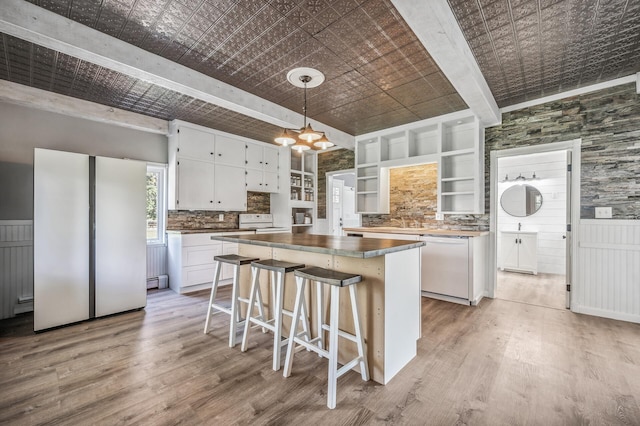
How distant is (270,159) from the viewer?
5.67m

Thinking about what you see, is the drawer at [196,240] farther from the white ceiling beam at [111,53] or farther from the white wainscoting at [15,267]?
the white ceiling beam at [111,53]

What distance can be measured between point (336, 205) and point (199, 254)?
11.0ft

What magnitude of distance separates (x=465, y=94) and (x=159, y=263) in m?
4.74

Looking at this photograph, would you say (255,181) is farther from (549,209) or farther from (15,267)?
(549,209)

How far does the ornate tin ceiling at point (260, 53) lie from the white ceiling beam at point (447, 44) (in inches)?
10.0

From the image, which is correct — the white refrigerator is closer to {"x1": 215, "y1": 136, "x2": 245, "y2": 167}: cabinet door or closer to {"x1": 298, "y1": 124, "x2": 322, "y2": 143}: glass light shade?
{"x1": 215, "y1": 136, "x2": 245, "y2": 167}: cabinet door

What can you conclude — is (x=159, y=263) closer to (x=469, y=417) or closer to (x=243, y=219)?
(x=243, y=219)

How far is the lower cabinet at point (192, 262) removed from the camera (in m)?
4.19

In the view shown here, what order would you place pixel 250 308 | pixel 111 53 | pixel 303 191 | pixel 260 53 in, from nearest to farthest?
1. pixel 111 53
2. pixel 250 308
3. pixel 260 53
4. pixel 303 191

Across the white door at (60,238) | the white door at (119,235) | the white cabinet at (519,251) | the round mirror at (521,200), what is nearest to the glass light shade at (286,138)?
the white door at (119,235)

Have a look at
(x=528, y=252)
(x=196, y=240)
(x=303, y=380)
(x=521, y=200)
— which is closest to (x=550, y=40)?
(x=303, y=380)

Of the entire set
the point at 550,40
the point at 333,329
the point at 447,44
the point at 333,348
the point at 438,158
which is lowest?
the point at 333,348

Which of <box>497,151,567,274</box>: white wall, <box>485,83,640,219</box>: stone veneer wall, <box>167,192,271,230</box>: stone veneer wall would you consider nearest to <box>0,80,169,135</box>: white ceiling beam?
<box>167,192,271,230</box>: stone veneer wall

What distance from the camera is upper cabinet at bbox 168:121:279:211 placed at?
14.5 ft
